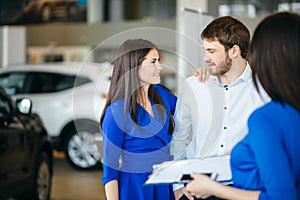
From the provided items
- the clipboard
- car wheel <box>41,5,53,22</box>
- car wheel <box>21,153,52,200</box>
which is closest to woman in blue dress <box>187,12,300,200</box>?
the clipboard

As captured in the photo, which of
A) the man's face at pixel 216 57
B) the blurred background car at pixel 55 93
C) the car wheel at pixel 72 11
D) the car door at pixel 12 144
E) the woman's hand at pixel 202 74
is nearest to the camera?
the man's face at pixel 216 57

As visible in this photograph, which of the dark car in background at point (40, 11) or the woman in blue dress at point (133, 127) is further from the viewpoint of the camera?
the dark car in background at point (40, 11)

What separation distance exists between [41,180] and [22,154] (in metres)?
0.58

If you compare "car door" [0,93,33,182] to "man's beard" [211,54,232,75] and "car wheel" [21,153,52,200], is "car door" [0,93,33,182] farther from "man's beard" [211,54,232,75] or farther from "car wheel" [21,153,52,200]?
"man's beard" [211,54,232,75]

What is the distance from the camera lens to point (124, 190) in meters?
3.49

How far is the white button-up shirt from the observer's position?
3.20m

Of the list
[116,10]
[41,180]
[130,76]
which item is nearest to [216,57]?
[130,76]

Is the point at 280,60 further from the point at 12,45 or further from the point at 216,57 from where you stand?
the point at 12,45

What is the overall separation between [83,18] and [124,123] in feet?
32.9

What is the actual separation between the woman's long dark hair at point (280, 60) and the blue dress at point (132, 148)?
1118 mm

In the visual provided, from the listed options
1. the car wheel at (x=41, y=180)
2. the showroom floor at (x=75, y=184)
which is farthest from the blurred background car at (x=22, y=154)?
the showroom floor at (x=75, y=184)

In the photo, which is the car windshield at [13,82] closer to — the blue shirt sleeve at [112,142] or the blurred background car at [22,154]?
the blurred background car at [22,154]

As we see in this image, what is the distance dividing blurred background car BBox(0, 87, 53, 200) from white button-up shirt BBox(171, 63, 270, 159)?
288 centimetres

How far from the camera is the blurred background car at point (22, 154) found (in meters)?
6.59
